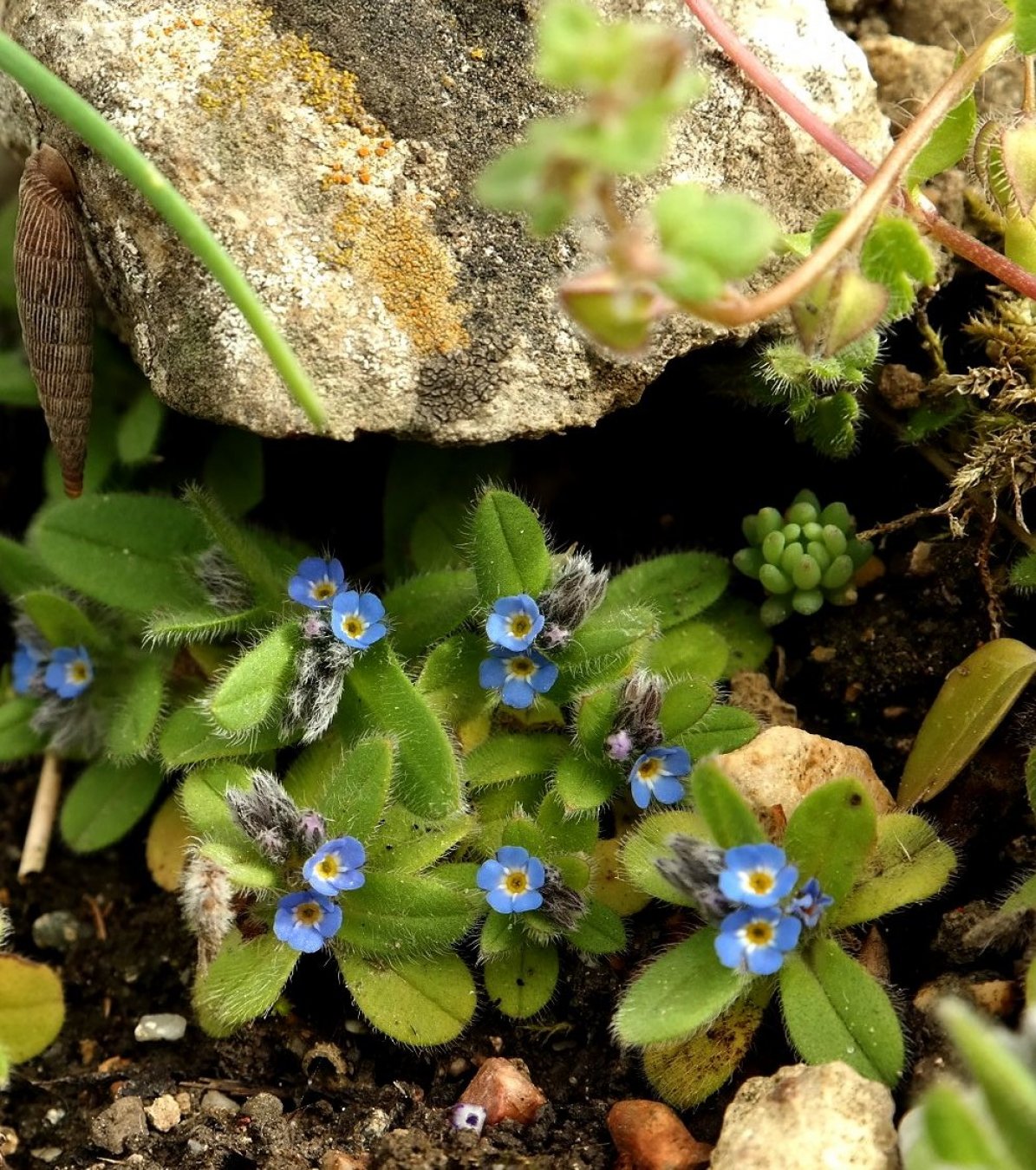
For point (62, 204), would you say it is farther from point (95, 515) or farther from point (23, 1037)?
point (23, 1037)

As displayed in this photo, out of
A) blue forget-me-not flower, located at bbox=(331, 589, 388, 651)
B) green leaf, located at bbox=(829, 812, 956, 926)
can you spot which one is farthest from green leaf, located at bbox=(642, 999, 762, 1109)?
blue forget-me-not flower, located at bbox=(331, 589, 388, 651)

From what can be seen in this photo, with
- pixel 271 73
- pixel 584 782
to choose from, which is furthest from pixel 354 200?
pixel 584 782

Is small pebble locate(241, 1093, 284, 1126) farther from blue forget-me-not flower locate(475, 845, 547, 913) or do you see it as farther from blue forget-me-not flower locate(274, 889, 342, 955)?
blue forget-me-not flower locate(475, 845, 547, 913)

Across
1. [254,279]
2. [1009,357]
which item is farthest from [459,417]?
[1009,357]

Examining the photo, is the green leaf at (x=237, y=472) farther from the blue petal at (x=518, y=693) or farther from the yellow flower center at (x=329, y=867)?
the yellow flower center at (x=329, y=867)

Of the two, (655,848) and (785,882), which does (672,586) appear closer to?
(655,848)

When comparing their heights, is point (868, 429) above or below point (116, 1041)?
above
